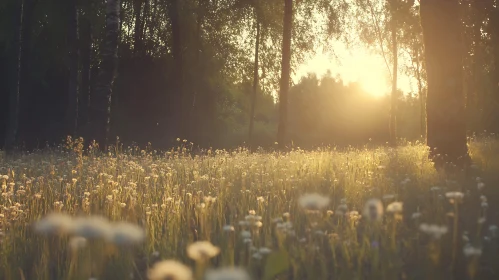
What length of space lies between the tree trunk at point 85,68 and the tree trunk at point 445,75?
1781 cm

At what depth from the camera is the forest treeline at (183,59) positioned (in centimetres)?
2231

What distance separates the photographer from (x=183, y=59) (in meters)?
32.4

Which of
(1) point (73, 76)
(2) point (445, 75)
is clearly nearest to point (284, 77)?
(1) point (73, 76)

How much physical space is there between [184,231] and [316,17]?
→ 74.9ft

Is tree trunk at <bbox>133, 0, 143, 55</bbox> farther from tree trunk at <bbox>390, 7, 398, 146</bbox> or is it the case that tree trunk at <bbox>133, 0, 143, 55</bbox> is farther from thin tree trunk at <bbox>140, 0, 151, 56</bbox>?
tree trunk at <bbox>390, 7, 398, 146</bbox>

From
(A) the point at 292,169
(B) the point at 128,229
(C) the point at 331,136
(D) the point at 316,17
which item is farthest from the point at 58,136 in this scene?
(C) the point at 331,136

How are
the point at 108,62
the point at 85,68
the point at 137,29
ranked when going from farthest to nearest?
the point at 137,29 < the point at 85,68 < the point at 108,62

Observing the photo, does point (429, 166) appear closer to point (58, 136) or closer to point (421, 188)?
point (421, 188)

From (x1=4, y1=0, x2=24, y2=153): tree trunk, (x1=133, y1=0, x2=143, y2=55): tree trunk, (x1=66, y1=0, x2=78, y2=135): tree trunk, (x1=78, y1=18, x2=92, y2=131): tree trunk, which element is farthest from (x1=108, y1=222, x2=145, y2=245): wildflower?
(x1=133, y1=0, x2=143, y2=55): tree trunk

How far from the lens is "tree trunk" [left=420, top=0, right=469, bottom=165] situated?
9.12 meters

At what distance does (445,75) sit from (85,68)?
22430 millimetres

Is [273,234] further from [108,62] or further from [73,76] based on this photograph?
[73,76]

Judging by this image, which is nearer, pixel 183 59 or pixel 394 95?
pixel 183 59

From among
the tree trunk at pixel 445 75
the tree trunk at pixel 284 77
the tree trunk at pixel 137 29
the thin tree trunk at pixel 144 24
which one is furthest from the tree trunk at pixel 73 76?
the tree trunk at pixel 445 75
